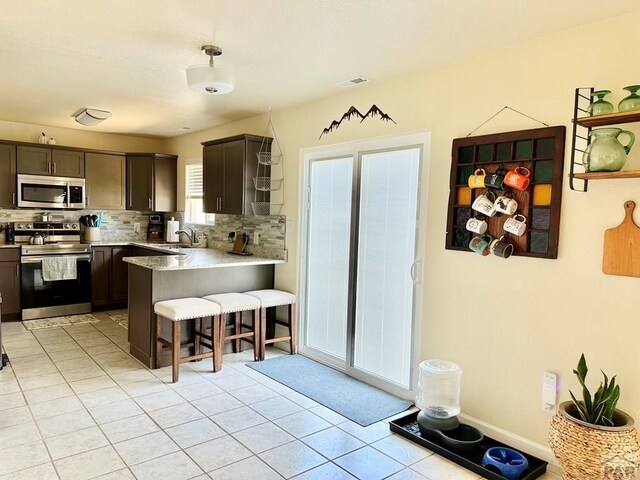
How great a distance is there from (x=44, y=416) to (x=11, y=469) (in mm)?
635

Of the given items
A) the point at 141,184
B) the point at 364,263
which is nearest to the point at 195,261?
the point at 364,263

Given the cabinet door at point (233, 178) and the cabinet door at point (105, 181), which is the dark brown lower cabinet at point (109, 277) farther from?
the cabinet door at point (233, 178)

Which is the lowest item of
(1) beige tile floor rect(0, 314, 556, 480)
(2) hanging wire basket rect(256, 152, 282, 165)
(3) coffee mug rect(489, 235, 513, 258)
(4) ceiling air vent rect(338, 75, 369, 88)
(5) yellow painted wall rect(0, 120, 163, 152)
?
(1) beige tile floor rect(0, 314, 556, 480)

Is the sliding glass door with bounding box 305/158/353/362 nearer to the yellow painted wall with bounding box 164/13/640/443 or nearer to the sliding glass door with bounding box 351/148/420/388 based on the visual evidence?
the sliding glass door with bounding box 351/148/420/388

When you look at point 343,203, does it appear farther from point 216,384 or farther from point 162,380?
point 162,380

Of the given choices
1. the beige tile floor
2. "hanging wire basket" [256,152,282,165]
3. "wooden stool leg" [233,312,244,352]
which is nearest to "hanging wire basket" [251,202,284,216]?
"hanging wire basket" [256,152,282,165]

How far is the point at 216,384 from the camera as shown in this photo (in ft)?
11.6

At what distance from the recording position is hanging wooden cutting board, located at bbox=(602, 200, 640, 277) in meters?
2.18

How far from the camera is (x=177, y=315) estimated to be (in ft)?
11.6

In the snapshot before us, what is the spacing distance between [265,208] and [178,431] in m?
2.42

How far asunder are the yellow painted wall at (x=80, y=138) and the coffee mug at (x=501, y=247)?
223 inches

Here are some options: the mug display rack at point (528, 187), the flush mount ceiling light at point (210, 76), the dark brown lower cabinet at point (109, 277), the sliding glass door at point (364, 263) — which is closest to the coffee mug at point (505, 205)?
the mug display rack at point (528, 187)

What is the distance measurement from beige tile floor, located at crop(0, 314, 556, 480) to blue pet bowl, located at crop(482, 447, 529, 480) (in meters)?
0.14

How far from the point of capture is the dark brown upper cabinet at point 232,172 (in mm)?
4555
